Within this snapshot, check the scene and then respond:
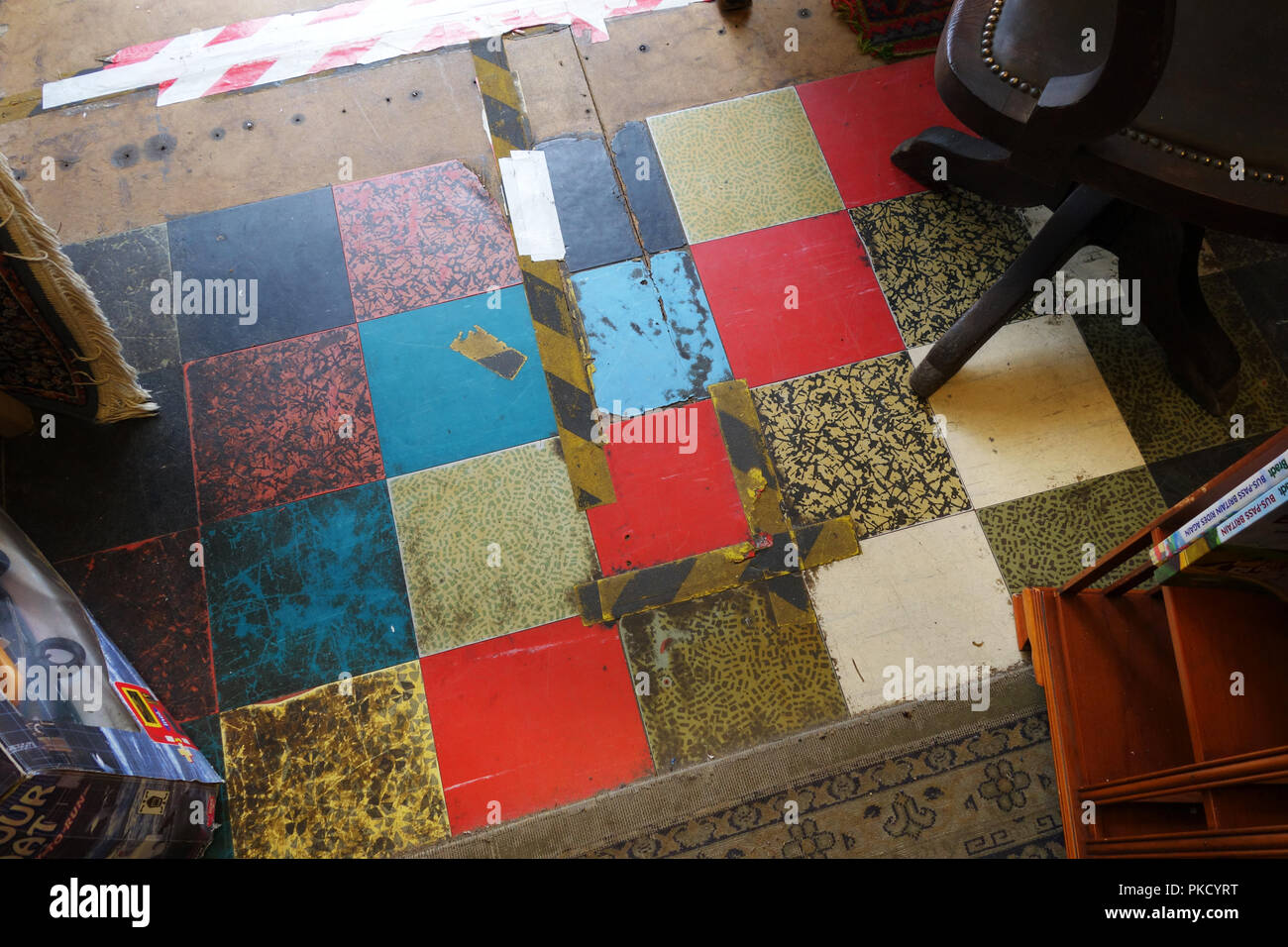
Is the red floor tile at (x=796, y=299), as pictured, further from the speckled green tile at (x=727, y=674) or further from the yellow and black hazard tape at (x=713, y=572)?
the speckled green tile at (x=727, y=674)

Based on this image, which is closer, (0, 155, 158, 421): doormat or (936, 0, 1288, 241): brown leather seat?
(936, 0, 1288, 241): brown leather seat

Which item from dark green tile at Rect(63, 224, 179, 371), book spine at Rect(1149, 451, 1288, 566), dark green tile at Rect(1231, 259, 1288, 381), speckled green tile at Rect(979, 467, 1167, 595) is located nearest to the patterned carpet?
speckled green tile at Rect(979, 467, 1167, 595)

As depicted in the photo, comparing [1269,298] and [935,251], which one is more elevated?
[935,251]

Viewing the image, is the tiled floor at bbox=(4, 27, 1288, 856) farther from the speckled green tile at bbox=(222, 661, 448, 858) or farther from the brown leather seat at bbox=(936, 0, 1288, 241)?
the brown leather seat at bbox=(936, 0, 1288, 241)

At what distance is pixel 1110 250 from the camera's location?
213 cm

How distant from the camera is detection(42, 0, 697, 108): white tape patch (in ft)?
8.79

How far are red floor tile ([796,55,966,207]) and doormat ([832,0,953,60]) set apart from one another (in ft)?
0.18

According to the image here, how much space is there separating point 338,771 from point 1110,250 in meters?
2.31

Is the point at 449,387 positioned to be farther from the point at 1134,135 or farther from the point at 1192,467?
the point at 1192,467

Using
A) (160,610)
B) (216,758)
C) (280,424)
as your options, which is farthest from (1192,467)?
(160,610)

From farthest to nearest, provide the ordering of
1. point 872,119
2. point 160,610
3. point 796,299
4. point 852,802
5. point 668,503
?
1. point 872,119
2. point 796,299
3. point 668,503
4. point 160,610
5. point 852,802

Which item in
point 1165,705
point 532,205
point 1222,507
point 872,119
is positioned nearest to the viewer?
point 1222,507

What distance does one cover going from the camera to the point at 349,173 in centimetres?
255
